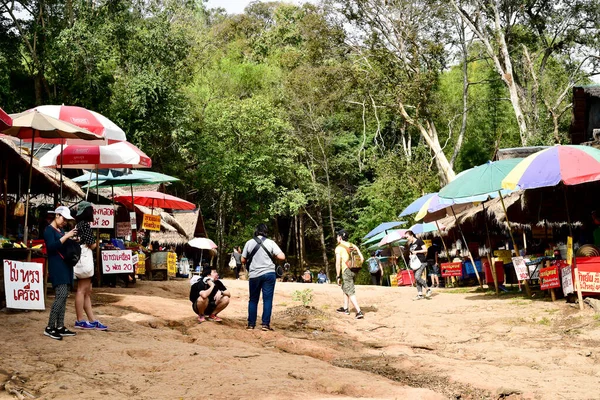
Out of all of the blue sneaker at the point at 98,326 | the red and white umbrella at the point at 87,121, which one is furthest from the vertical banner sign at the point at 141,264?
the blue sneaker at the point at 98,326

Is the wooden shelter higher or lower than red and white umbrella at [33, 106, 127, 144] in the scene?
higher

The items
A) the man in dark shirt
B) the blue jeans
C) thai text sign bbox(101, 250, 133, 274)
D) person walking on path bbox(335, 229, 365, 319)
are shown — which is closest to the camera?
the blue jeans

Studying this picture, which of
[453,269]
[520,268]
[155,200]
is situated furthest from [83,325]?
[453,269]

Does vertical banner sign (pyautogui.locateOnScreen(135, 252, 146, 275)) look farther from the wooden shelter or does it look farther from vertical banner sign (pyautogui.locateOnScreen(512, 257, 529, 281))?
the wooden shelter

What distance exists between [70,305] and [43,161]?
162 inches

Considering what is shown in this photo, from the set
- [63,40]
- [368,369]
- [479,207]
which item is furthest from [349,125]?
[368,369]

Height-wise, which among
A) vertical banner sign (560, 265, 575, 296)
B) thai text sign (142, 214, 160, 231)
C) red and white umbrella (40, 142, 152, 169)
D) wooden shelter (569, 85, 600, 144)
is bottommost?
vertical banner sign (560, 265, 575, 296)

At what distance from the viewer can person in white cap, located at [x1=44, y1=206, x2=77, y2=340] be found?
320 inches

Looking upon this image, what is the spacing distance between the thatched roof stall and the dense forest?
13532 mm

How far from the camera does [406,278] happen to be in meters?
25.0

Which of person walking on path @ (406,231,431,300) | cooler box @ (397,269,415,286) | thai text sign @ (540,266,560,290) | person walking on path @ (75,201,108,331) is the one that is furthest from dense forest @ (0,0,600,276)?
person walking on path @ (75,201,108,331)

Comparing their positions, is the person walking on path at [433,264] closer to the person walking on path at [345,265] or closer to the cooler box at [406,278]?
the cooler box at [406,278]

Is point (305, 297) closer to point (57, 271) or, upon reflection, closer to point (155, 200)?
point (57, 271)

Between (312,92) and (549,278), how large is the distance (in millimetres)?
26487
